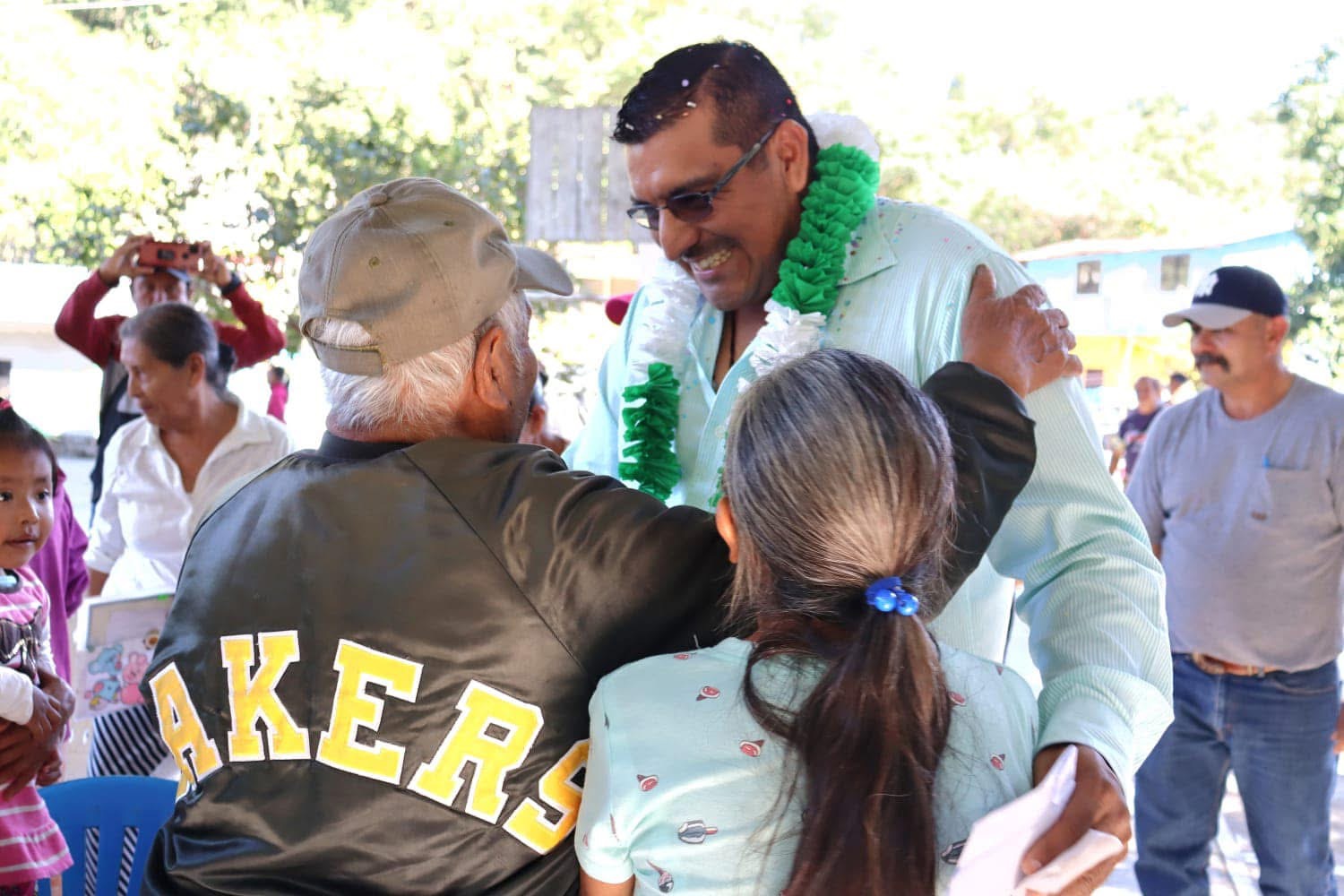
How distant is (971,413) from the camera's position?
1.59 meters

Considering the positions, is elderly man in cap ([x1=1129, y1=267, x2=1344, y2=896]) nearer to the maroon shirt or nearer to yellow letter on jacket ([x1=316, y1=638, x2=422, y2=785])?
yellow letter on jacket ([x1=316, y1=638, x2=422, y2=785])

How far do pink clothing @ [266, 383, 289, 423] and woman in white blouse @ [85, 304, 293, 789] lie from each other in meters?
7.55

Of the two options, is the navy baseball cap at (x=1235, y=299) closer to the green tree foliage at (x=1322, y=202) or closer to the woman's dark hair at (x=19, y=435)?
the woman's dark hair at (x=19, y=435)

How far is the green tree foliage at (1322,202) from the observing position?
A: 39.0ft

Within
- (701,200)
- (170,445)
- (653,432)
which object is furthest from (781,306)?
(170,445)

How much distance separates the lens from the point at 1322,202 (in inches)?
502

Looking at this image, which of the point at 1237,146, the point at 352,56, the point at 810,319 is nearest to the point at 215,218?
the point at 352,56

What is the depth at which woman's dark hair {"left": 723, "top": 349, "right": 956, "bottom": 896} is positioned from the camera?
1.28 metres

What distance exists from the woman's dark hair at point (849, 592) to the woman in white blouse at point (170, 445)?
3.00 metres

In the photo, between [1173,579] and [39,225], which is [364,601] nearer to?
[1173,579]

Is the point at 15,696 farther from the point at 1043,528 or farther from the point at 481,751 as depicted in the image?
the point at 1043,528

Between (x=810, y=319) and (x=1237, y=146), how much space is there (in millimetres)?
25840

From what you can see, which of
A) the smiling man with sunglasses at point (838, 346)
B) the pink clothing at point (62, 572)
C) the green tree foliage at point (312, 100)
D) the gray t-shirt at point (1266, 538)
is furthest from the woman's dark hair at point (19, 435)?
the green tree foliage at point (312, 100)

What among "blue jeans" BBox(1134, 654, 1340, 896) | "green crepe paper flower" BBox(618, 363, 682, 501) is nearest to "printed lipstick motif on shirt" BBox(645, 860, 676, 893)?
"green crepe paper flower" BBox(618, 363, 682, 501)
